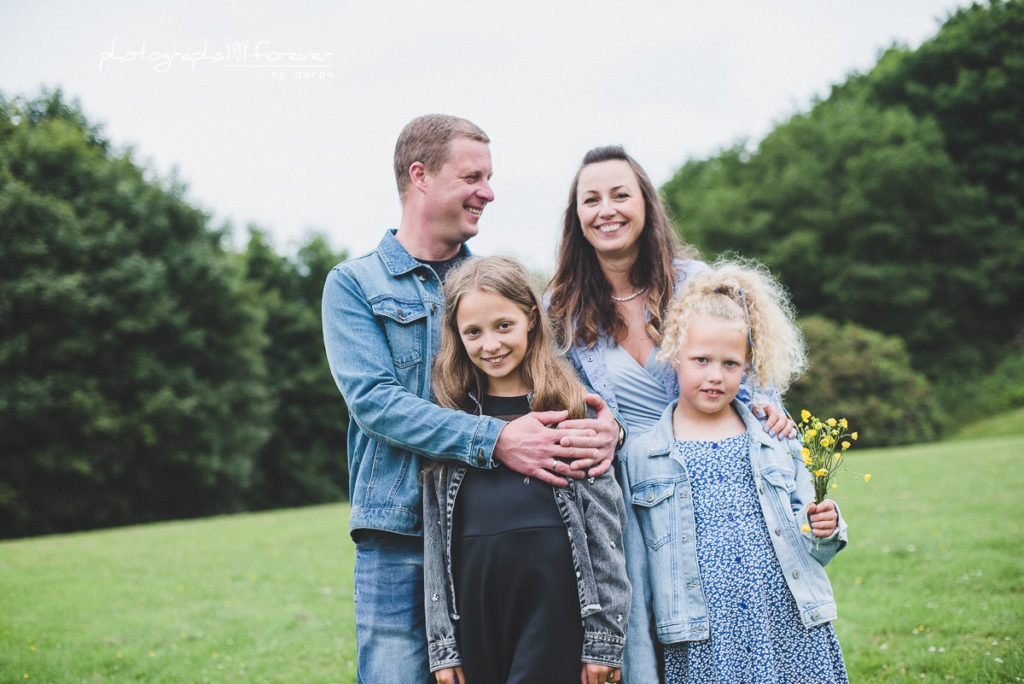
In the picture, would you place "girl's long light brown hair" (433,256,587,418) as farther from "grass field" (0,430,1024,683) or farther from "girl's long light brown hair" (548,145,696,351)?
"grass field" (0,430,1024,683)

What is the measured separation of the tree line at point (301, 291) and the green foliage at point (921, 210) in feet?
0.34

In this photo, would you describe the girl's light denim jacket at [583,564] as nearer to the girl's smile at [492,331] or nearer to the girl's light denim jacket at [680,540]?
the girl's light denim jacket at [680,540]

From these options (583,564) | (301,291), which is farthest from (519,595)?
(301,291)

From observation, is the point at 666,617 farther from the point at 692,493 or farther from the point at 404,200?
the point at 404,200

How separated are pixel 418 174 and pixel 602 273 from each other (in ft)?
3.45

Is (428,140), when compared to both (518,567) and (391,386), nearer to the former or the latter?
(391,386)

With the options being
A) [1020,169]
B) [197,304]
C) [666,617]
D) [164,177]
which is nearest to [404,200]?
[666,617]

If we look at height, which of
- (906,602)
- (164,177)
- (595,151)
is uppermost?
(164,177)

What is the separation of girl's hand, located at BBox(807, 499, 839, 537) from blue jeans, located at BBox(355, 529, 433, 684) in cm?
151

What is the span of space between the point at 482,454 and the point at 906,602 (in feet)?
15.0

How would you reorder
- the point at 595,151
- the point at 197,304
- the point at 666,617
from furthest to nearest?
the point at 197,304 → the point at 595,151 → the point at 666,617

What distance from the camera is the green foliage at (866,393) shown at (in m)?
23.4

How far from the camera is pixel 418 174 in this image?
10.7ft

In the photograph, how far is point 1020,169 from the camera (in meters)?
32.5
